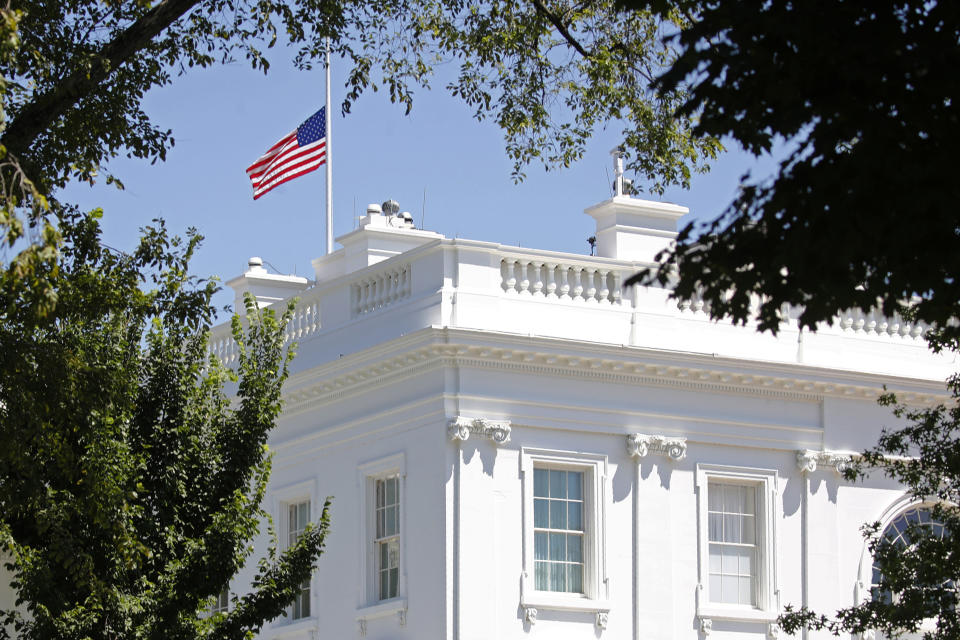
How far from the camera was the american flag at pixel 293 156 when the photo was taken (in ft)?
103

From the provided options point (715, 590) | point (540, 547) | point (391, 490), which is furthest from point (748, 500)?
point (391, 490)

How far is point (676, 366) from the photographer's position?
26062mm

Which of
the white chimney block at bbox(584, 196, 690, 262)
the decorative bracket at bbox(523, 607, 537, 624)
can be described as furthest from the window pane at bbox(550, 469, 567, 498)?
the white chimney block at bbox(584, 196, 690, 262)

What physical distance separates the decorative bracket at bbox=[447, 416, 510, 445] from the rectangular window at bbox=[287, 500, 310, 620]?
3874 millimetres

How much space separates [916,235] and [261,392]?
35.9ft

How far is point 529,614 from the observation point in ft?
80.4

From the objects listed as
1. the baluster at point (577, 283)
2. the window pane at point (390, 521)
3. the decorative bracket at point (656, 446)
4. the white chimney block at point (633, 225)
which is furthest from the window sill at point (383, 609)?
the white chimney block at point (633, 225)

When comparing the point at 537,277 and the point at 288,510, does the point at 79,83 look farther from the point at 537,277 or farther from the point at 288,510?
the point at 288,510

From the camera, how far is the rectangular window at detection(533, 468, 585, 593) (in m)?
25.0

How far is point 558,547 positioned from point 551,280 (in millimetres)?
3783

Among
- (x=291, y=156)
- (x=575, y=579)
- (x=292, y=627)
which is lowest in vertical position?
(x=292, y=627)

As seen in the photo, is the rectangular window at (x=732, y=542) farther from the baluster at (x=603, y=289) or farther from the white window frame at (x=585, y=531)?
the baluster at (x=603, y=289)

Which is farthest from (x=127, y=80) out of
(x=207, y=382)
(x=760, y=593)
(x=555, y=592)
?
(x=760, y=593)

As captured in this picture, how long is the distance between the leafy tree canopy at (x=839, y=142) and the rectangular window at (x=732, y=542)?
16.7m
